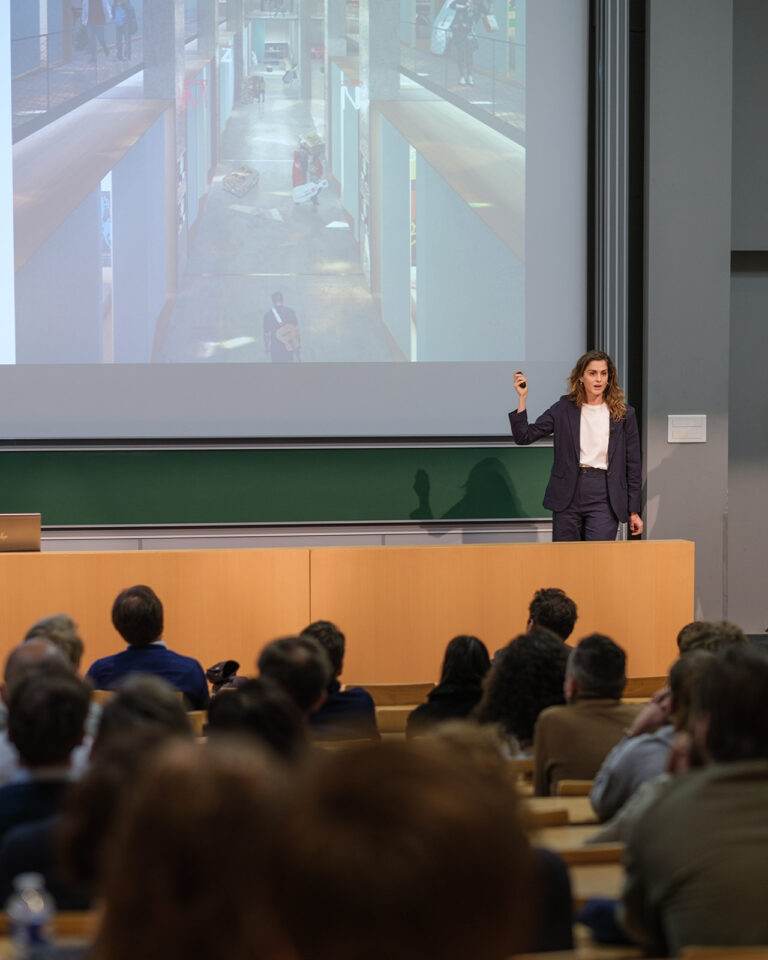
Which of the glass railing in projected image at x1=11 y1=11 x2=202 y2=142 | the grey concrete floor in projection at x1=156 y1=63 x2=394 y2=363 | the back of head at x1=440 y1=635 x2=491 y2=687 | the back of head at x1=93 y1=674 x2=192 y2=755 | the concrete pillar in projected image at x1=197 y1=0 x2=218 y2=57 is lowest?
the back of head at x1=440 y1=635 x2=491 y2=687

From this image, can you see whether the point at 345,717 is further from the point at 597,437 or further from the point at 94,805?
the point at 597,437

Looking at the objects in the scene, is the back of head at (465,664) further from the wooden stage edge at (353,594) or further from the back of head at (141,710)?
the wooden stage edge at (353,594)

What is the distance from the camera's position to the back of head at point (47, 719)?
182 cm

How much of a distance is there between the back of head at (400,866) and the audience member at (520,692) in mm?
2170

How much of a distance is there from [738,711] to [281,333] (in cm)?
526

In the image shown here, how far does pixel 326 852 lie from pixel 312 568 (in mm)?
4030

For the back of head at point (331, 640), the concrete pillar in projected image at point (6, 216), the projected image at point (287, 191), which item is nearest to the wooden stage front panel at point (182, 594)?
the back of head at point (331, 640)

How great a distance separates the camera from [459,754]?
0.69 m

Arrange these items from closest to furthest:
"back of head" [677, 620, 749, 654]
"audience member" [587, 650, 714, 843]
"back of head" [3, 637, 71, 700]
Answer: "audience member" [587, 650, 714, 843], "back of head" [3, 637, 71, 700], "back of head" [677, 620, 749, 654]

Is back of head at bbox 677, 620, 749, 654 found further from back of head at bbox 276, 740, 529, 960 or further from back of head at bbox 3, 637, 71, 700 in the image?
back of head at bbox 276, 740, 529, 960

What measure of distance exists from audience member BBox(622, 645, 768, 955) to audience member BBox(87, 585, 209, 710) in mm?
2180

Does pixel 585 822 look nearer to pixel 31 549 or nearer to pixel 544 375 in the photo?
pixel 31 549

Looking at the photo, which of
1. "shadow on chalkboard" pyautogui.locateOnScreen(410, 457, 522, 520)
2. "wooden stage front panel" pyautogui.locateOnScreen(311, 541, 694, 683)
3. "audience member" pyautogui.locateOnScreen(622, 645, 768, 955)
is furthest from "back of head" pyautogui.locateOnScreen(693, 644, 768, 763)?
"shadow on chalkboard" pyautogui.locateOnScreen(410, 457, 522, 520)

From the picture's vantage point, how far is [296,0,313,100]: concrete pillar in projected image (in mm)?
6559
